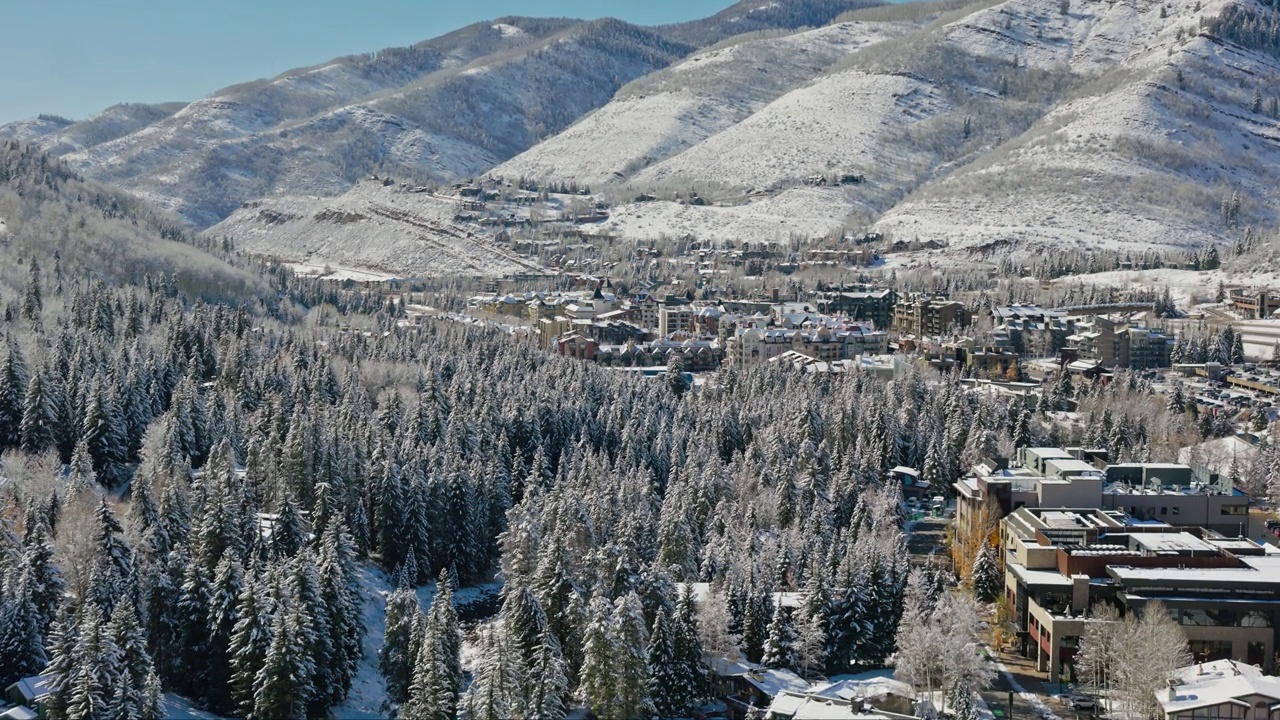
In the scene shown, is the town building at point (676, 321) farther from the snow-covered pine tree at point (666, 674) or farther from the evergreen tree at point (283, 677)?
the evergreen tree at point (283, 677)

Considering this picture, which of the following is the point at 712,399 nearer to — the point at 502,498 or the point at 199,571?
the point at 502,498

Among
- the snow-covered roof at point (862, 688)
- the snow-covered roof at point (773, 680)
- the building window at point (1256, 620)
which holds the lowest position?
the snow-covered roof at point (773, 680)

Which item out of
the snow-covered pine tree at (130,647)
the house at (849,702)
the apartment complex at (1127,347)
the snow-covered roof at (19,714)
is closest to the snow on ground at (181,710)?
the snow-covered pine tree at (130,647)

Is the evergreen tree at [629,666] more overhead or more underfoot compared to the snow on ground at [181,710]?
more overhead

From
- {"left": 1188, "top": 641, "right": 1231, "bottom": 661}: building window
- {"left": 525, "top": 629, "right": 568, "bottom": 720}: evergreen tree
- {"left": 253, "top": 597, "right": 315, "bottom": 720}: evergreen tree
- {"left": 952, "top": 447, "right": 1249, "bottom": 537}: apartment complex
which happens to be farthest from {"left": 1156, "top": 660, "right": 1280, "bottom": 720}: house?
{"left": 253, "top": 597, "right": 315, "bottom": 720}: evergreen tree

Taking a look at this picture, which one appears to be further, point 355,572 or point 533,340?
point 533,340

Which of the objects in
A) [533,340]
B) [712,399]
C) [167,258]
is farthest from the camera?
[167,258]

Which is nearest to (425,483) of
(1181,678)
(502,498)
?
(502,498)
